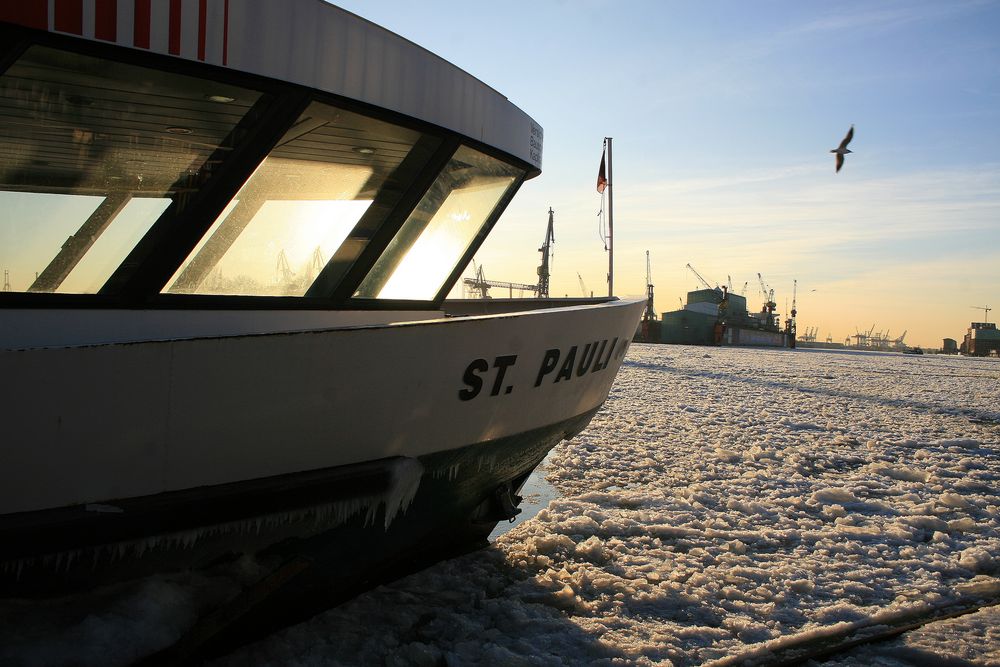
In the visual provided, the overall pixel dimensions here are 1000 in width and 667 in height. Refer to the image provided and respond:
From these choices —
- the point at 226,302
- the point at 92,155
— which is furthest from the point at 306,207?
the point at 92,155

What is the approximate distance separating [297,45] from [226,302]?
1.09 meters

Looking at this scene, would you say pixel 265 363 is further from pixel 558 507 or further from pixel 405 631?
pixel 558 507

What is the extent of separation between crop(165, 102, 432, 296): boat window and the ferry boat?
1cm

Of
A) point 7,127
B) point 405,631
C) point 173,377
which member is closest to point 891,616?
point 405,631

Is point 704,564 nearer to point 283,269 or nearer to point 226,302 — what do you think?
point 283,269

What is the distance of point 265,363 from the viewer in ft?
9.13

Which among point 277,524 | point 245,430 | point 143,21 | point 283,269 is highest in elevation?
point 143,21

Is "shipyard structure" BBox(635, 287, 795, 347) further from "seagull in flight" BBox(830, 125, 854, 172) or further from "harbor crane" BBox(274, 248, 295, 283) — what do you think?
"harbor crane" BBox(274, 248, 295, 283)

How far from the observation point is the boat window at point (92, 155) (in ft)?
8.75

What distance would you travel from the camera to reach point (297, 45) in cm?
301

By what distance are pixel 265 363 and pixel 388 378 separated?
0.55 metres

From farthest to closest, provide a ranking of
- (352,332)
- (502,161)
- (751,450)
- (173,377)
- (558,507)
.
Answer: (751,450) < (558,507) < (502,161) < (352,332) < (173,377)

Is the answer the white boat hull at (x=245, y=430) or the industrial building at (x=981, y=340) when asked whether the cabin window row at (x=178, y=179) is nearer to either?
the white boat hull at (x=245, y=430)

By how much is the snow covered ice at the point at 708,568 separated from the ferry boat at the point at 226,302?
561 mm
